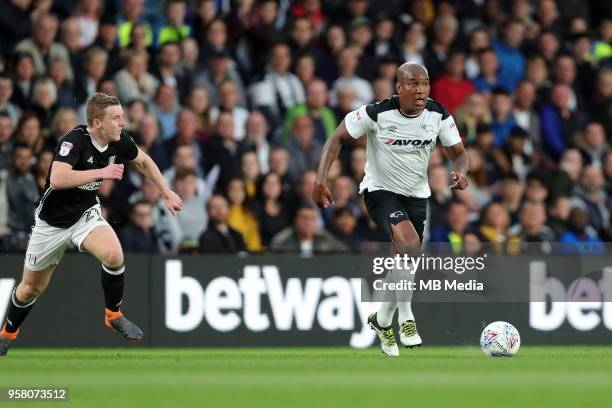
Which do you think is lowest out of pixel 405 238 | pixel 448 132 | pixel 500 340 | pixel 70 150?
pixel 500 340

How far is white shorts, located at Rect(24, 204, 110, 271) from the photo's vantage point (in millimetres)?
12414

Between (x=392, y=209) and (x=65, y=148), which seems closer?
(x=65, y=148)

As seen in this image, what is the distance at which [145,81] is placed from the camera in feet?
57.9

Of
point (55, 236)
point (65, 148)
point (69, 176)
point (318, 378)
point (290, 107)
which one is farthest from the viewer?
point (290, 107)

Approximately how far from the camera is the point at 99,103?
39.8 feet

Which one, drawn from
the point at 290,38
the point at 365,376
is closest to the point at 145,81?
the point at 290,38

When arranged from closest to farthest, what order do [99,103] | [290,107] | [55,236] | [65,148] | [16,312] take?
[65,148] < [99,103] < [55,236] < [16,312] < [290,107]

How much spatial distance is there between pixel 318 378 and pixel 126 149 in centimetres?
290

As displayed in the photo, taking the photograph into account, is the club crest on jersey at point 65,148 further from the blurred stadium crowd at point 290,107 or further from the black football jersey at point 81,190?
the blurred stadium crowd at point 290,107

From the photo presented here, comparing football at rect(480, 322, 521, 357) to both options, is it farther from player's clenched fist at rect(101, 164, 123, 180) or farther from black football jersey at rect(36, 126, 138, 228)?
player's clenched fist at rect(101, 164, 123, 180)

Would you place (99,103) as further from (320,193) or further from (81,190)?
(320,193)

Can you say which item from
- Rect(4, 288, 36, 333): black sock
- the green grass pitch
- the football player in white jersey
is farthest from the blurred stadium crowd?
the football player in white jersey

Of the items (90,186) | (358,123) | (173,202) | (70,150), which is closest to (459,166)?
(358,123)

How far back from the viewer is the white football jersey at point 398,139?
1269 cm
